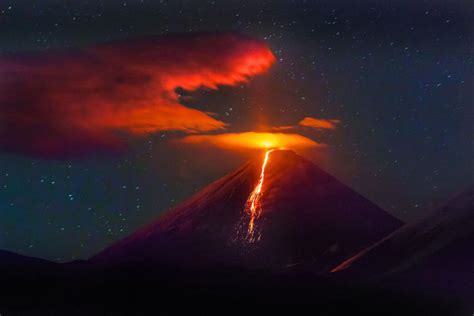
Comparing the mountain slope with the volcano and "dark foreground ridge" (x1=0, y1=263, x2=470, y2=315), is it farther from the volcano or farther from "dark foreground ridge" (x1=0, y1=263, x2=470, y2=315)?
the volcano

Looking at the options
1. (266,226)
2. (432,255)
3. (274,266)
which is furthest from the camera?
(266,226)

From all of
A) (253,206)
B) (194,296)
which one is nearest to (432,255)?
(194,296)

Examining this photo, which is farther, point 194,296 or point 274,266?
point 274,266

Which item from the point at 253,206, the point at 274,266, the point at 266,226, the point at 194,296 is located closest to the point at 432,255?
the point at 194,296

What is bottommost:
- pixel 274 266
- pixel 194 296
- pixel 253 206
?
pixel 194 296

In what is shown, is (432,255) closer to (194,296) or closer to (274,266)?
(194,296)

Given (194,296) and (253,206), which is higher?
(253,206)

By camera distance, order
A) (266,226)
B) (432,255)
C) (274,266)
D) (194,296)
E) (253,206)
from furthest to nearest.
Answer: (253,206)
(266,226)
(274,266)
(432,255)
(194,296)

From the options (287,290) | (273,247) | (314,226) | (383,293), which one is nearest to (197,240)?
(273,247)

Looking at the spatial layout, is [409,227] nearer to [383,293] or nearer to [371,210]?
[383,293]
